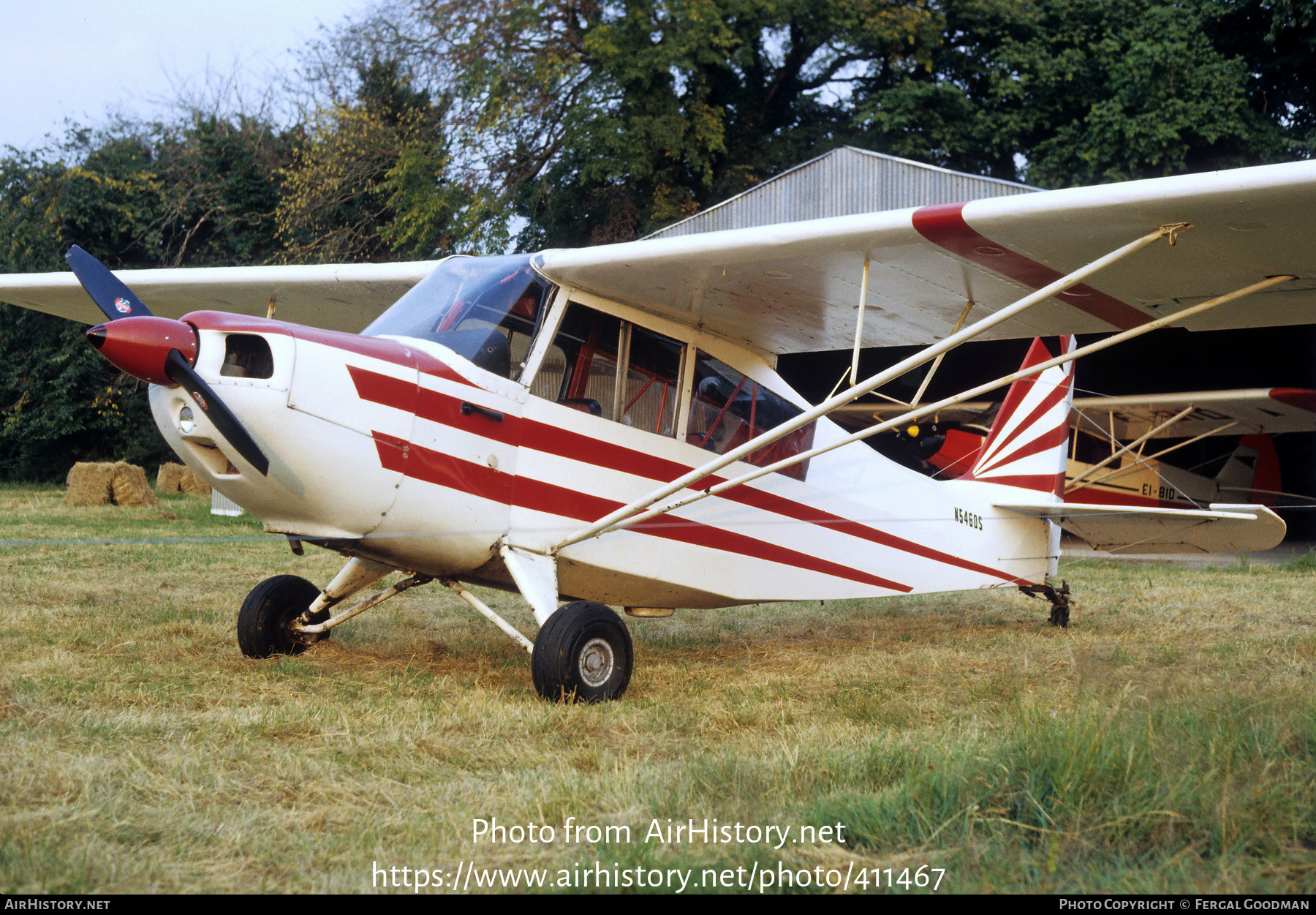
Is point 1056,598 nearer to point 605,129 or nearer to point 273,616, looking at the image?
point 273,616

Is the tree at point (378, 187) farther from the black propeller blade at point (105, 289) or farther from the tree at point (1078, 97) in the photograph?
the black propeller blade at point (105, 289)

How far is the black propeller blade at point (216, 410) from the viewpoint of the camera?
3.55 metres

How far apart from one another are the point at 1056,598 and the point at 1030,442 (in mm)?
1229

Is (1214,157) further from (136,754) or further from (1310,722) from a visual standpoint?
(136,754)

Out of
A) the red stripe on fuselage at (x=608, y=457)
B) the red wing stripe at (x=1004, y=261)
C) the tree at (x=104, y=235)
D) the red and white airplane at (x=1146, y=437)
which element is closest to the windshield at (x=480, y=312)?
the red stripe on fuselage at (x=608, y=457)

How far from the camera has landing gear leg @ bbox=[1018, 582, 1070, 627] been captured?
7.29m

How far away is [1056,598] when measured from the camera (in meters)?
7.32

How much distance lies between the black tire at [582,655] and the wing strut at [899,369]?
51 cm

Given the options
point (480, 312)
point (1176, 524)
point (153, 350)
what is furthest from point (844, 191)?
point (153, 350)

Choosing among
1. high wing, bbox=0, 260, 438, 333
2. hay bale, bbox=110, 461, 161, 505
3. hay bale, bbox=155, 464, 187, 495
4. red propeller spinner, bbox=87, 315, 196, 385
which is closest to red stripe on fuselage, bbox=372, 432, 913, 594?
red propeller spinner, bbox=87, 315, 196, 385

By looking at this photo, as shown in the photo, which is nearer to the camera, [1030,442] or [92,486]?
[1030,442]

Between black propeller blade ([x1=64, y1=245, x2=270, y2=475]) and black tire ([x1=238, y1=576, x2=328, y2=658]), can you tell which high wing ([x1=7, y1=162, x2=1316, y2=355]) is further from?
black tire ([x1=238, y1=576, x2=328, y2=658])

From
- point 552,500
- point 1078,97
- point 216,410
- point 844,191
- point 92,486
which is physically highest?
point 1078,97

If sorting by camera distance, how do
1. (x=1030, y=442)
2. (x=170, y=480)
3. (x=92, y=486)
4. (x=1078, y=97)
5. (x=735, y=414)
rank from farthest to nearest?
1. (x=170, y=480)
2. (x=1078, y=97)
3. (x=92, y=486)
4. (x=1030, y=442)
5. (x=735, y=414)
